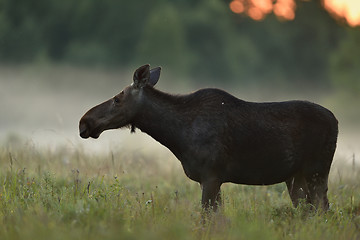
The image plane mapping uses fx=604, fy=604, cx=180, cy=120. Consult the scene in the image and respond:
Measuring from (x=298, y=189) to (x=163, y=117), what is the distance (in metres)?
2.16

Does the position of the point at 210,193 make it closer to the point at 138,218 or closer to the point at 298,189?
the point at 138,218

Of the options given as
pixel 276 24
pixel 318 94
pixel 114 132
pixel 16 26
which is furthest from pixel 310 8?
pixel 114 132

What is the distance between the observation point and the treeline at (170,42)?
145 ft

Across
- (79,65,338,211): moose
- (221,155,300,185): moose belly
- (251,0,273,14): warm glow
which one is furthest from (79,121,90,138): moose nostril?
(251,0,273,14): warm glow

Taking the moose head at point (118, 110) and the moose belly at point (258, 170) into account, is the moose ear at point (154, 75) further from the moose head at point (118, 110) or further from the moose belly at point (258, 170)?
the moose belly at point (258, 170)

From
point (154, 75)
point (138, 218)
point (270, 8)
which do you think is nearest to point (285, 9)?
point (270, 8)

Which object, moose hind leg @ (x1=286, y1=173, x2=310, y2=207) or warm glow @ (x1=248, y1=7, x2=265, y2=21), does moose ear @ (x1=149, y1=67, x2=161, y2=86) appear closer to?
moose hind leg @ (x1=286, y1=173, x2=310, y2=207)

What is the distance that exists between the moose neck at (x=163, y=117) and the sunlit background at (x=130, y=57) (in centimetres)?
2913

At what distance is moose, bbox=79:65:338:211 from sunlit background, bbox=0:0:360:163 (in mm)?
29164

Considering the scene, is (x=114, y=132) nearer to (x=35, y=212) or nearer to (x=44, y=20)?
(x=44, y=20)

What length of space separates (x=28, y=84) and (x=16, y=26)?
478 centimetres

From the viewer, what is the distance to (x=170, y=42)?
44.4 metres

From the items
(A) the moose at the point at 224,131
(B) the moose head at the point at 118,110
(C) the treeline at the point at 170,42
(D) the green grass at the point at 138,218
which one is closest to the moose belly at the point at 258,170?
(A) the moose at the point at 224,131

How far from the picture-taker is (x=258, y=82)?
194ft
